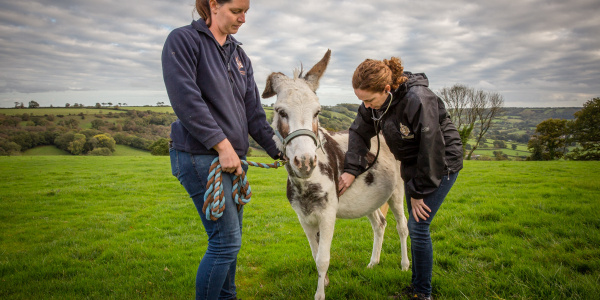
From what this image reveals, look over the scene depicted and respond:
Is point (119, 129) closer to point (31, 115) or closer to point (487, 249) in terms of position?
point (31, 115)

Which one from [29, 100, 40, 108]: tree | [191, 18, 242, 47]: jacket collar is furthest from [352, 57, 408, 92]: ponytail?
[29, 100, 40, 108]: tree

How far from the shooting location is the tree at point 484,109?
4006cm

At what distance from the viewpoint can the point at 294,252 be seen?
501cm

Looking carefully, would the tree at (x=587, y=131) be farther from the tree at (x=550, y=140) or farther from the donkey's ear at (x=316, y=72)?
the donkey's ear at (x=316, y=72)

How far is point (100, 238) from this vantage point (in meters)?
6.23

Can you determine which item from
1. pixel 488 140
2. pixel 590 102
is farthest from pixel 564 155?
pixel 488 140

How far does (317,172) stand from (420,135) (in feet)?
3.67

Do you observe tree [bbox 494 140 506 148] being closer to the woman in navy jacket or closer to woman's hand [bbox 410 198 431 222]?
woman's hand [bbox 410 198 431 222]

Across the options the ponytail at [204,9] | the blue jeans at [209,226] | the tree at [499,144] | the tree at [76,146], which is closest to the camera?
the blue jeans at [209,226]

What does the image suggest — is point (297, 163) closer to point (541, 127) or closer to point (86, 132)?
point (541, 127)

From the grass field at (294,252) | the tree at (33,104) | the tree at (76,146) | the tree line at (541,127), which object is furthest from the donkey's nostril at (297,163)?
the tree at (33,104)

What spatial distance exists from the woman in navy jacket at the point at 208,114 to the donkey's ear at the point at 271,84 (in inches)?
26.0

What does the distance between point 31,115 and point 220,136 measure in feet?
221

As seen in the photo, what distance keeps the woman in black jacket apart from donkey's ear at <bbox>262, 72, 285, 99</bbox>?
→ 82cm
